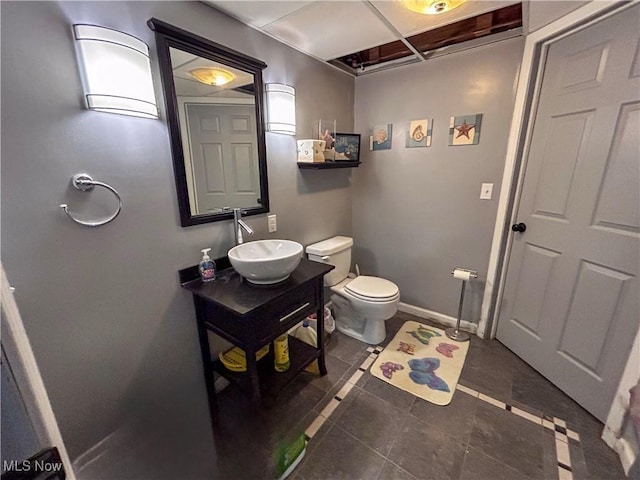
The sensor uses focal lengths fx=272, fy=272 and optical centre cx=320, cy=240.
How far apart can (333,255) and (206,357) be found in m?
1.09

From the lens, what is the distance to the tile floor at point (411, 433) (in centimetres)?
124

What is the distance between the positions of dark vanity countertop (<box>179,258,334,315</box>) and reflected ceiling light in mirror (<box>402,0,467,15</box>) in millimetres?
1391

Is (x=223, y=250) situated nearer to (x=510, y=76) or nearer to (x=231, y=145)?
(x=231, y=145)

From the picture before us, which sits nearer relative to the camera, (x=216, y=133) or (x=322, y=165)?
(x=216, y=133)

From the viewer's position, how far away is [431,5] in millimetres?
1301

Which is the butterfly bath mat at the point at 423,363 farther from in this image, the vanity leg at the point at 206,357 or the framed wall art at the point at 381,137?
the framed wall art at the point at 381,137

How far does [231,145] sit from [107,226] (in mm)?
723

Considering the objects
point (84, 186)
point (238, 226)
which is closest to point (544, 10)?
point (238, 226)

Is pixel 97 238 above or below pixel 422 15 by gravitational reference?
below

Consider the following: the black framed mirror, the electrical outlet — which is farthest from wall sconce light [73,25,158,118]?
the electrical outlet

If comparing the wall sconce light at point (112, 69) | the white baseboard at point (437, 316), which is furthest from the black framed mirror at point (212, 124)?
the white baseboard at point (437, 316)

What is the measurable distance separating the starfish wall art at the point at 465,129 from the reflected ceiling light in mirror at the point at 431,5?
77 centimetres

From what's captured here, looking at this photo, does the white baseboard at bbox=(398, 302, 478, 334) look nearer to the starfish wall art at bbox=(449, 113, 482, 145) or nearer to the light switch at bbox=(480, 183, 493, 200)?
the light switch at bbox=(480, 183, 493, 200)

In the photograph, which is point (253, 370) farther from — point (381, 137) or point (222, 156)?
point (381, 137)
